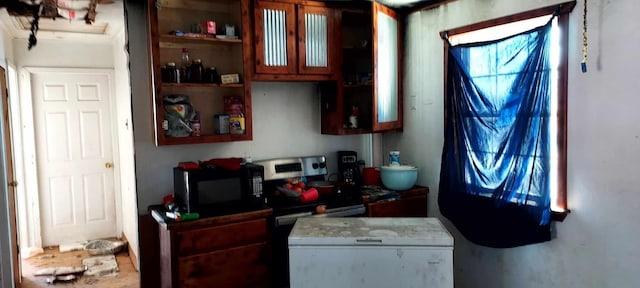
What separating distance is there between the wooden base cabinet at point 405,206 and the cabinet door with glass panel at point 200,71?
1073 millimetres

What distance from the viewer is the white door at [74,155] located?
4902 mm

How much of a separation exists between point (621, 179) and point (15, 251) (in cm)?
462

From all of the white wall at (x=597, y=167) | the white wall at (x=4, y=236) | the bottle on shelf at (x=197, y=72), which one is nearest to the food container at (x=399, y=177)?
the white wall at (x=597, y=167)

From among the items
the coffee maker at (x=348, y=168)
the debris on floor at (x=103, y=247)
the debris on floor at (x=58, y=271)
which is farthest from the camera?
the debris on floor at (x=103, y=247)

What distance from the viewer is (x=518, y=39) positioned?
8.63 ft

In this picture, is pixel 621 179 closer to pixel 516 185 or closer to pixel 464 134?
pixel 516 185

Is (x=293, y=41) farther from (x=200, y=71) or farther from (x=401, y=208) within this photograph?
(x=401, y=208)

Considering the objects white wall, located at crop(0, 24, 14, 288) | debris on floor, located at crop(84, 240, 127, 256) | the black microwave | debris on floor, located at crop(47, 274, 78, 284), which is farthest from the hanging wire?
debris on floor, located at crop(84, 240, 127, 256)

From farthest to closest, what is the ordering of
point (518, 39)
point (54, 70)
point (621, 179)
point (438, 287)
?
point (54, 70)
point (518, 39)
point (621, 179)
point (438, 287)

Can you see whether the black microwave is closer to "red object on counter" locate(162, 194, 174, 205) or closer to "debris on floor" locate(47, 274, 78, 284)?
"red object on counter" locate(162, 194, 174, 205)

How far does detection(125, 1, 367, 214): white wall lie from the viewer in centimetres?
295

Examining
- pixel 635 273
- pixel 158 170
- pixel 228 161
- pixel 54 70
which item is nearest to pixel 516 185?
pixel 635 273

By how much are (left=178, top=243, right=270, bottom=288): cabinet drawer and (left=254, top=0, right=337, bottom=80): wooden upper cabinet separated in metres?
1.21

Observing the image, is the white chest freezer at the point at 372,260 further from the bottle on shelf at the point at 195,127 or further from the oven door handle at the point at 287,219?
the bottle on shelf at the point at 195,127
